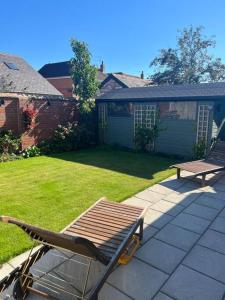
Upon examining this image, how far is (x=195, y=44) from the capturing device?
29.9 metres

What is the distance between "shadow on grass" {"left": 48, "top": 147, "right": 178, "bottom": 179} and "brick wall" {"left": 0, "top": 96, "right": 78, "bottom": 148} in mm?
1326

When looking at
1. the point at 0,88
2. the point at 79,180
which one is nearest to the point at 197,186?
the point at 79,180

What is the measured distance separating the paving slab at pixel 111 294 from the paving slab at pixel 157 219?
1708 mm

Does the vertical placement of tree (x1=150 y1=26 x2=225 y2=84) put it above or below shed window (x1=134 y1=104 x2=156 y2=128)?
above

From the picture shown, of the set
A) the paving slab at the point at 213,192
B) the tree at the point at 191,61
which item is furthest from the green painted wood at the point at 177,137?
the tree at the point at 191,61

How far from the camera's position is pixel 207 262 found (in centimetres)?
328

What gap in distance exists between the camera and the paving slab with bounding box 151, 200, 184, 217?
4.86 m

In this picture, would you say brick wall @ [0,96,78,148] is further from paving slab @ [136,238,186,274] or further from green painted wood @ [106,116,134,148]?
paving slab @ [136,238,186,274]

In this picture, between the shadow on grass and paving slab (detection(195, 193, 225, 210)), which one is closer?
paving slab (detection(195, 193, 225, 210))

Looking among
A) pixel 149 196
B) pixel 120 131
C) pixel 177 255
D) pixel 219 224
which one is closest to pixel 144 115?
pixel 120 131

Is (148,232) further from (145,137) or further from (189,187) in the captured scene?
(145,137)

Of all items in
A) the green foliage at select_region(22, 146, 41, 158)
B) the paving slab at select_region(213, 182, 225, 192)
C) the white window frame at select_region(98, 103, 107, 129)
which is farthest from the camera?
the white window frame at select_region(98, 103, 107, 129)

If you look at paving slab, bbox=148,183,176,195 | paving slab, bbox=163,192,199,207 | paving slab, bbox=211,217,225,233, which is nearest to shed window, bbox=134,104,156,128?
paving slab, bbox=148,183,176,195

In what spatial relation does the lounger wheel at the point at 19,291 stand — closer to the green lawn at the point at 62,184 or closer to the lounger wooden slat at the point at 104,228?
the green lawn at the point at 62,184
